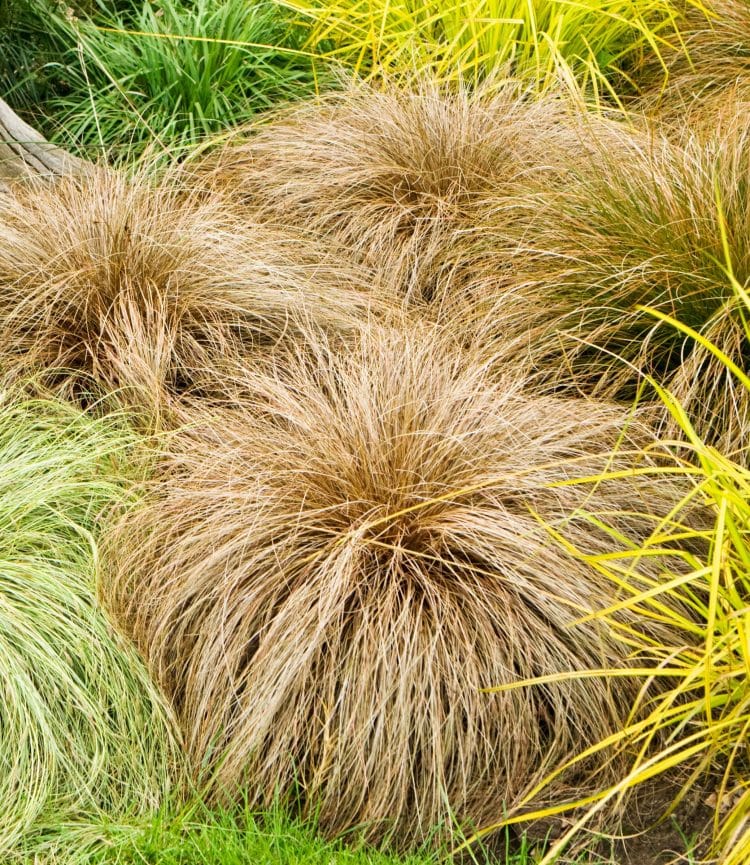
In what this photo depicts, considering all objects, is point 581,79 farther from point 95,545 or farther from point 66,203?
point 95,545

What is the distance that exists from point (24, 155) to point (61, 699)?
2.68 metres

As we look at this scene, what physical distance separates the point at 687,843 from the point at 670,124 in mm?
2857

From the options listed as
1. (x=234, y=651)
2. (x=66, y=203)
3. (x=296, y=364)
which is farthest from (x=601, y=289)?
(x=66, y=203)

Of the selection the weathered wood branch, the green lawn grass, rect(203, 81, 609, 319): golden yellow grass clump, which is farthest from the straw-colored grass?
the weathered wood branch

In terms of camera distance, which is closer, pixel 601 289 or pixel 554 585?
pixel 554 585

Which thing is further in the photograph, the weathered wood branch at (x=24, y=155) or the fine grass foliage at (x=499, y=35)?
the fine grass foliage at (x=499, y=35)

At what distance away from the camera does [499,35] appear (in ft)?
15.8

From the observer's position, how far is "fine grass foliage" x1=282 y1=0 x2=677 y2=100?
4.63 m

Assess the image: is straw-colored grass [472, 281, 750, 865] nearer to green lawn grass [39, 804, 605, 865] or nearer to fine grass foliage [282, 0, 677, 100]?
green lawn grass [39, 804, 605, 865]

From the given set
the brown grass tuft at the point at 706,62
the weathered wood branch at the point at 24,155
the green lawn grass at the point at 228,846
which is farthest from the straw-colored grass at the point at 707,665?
the weathered wood branch at the point at 24,155

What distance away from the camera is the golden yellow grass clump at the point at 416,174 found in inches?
151

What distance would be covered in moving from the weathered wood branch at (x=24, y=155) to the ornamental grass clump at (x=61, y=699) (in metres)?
1.97

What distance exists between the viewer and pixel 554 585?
2.53 meters

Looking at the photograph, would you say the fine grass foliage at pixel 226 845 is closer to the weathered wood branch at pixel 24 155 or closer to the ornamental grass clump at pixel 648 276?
the ornamental grass clump at pixel 648 276
